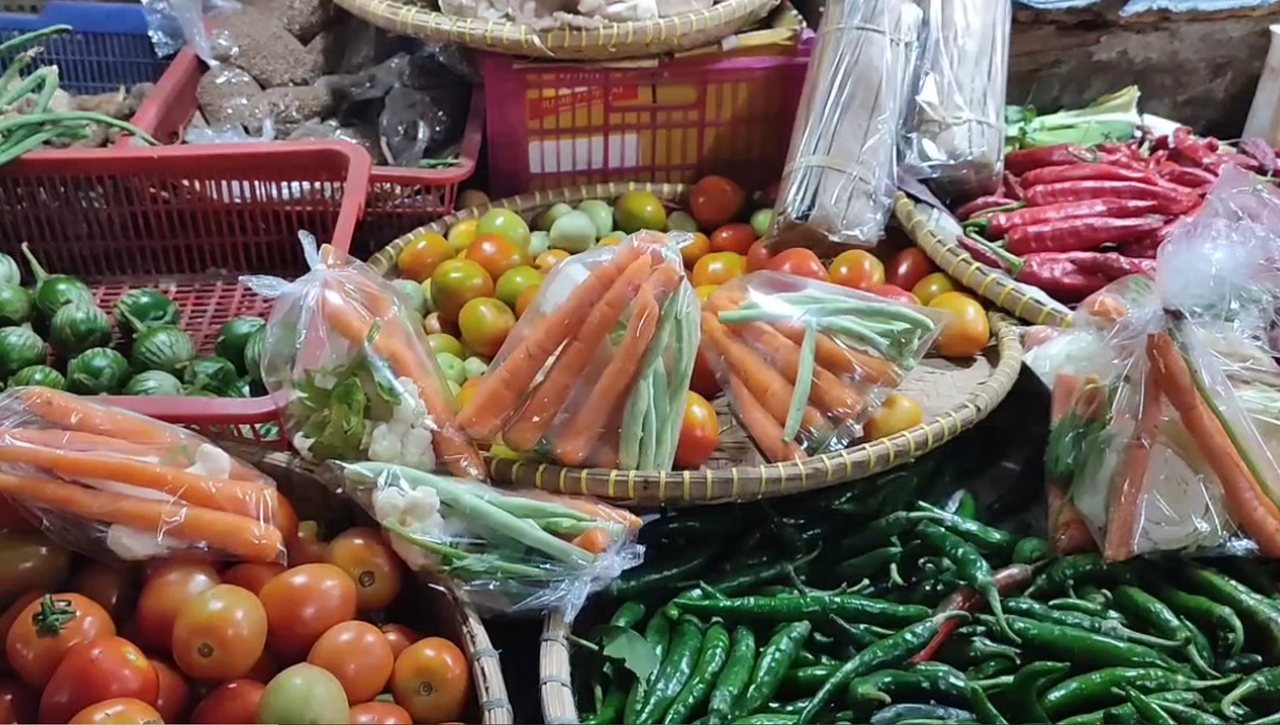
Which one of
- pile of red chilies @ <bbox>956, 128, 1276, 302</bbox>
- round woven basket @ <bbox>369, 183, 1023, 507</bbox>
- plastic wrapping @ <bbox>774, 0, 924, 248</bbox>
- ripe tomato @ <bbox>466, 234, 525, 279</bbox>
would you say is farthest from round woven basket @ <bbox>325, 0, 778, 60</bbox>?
round woven basket @ <bbox>369, 183, 1023, 507</bbox>

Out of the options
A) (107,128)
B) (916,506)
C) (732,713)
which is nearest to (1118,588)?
(916,506)

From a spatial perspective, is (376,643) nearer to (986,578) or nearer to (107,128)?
(986,578)

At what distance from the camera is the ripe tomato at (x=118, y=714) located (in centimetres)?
117

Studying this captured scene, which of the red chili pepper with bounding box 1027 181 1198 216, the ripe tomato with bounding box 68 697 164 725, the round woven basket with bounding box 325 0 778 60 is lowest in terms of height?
the ripe tomato with bounding box 68 697 164 725

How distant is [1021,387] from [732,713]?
0.83 meters

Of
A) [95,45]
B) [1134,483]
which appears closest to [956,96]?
[1134,483]

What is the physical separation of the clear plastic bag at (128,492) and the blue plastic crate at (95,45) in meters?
1.40

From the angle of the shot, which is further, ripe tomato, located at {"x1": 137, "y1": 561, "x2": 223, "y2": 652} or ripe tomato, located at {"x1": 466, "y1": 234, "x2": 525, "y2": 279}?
ripe tomato, located at {"x1": 466, "y1": 234, "x2": 525, "y2": 279}

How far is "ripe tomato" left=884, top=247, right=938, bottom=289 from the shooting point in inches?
79.4

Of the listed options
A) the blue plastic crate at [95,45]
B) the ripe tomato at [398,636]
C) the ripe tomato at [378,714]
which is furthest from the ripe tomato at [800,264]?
the blue plastic crate at [95,45]

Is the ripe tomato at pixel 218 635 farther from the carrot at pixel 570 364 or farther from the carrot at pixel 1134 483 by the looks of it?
the carrot at pixel 1134 483

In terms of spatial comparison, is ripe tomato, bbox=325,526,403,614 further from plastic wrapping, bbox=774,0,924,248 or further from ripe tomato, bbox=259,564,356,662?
plastic wrapping, bbox=774,0,924,248

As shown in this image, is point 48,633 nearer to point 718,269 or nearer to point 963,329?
point 718,269

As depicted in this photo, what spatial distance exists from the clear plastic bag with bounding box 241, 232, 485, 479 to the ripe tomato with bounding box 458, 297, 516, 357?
0.25m
